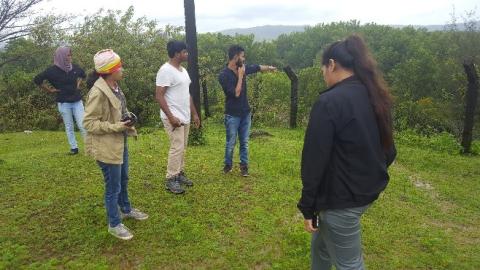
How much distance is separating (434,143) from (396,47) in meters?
48.0

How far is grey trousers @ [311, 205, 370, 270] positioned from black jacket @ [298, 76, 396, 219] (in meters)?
0.07

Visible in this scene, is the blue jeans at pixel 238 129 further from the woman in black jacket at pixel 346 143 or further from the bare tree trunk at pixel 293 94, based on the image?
the bare tree trunk at pixel 293 94

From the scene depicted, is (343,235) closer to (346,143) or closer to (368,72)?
(346,143)

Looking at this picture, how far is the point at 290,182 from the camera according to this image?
21.7ft

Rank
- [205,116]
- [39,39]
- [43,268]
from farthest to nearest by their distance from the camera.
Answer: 1. [205,116]
2. [39,39]
3. [43,268]

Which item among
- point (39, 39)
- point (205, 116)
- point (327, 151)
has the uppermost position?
point (39, 39)

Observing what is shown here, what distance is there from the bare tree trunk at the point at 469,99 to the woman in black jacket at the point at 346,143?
7508mm

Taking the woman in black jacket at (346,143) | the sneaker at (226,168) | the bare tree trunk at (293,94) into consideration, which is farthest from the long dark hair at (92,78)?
the bare tree trunk at (293,94)

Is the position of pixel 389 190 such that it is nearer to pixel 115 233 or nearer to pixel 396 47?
pixel 115 233

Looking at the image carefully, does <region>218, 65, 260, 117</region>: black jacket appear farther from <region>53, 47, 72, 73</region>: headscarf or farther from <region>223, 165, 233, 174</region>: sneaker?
<region>53, 47, 72, 73</region>: headscarf

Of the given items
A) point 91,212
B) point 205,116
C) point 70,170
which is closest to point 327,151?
point 91,212

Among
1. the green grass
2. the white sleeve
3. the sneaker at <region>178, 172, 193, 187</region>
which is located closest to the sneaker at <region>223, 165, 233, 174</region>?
the green grass

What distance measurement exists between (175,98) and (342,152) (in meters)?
3.13

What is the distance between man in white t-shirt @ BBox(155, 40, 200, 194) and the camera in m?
5.16
